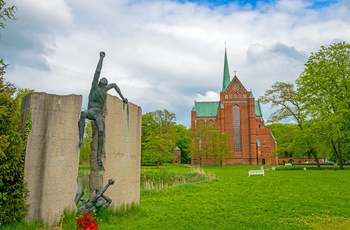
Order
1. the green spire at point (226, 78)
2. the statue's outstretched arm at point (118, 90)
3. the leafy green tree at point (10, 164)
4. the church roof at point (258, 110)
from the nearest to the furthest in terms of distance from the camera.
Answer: the leafy green tree at point (10, 164), the statue's outstretched arm at point (118, 90), the church roof at point (258, 110), the green spire at point (226, 78)

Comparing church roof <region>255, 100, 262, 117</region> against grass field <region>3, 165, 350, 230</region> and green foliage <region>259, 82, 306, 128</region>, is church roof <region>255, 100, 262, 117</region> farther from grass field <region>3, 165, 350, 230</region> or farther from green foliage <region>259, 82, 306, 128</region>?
grass field <region>3, 165, 350, 230</region>

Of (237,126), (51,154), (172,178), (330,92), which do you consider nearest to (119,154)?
(51,154)

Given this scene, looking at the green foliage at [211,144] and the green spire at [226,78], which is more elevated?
the green spire at [226,78]

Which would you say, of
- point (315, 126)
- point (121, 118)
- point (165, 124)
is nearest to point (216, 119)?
point (165, 124)

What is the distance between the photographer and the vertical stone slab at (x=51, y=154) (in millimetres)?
6094

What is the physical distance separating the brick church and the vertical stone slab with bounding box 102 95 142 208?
188 ft

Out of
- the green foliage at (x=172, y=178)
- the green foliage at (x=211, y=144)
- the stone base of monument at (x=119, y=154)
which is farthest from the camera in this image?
the green foliage at (x=211, y=144)

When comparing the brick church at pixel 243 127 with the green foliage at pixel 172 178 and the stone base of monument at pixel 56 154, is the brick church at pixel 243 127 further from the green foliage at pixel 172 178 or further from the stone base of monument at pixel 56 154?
the stone base of monument at pixel 56 154

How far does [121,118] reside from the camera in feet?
26.9

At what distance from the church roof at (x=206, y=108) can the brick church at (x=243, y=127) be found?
6114 millimetres

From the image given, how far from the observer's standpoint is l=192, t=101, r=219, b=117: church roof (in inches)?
3017

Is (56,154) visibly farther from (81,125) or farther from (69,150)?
(81,125)

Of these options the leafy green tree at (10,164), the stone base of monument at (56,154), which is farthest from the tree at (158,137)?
the leafy green tree at (10,164)

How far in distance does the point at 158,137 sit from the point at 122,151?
37.2 metres
